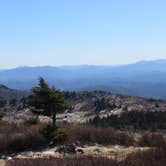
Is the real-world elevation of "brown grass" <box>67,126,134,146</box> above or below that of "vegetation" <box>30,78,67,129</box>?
below

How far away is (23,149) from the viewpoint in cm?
1645

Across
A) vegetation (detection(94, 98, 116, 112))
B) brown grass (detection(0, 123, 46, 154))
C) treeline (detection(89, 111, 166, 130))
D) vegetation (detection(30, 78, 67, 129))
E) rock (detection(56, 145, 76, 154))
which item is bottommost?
vegetation (detection(94, 98, 116, 112))

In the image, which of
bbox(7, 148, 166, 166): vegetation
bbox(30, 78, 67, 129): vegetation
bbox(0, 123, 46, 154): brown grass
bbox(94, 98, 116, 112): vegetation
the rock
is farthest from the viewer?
bbox(94, 98, 116, 112): vegetation

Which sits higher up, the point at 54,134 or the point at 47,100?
the point at 47,100

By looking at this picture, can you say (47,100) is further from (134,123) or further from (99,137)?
(134,123)

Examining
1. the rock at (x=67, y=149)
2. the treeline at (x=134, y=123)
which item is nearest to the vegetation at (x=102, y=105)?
the treeline at (x=134, y=123)

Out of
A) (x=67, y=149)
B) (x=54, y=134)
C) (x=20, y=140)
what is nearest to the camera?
(x=67, y=149)

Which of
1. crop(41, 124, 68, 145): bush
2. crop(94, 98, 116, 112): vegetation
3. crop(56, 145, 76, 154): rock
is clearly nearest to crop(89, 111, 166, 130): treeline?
crop(41, 124, 68, 145): bush

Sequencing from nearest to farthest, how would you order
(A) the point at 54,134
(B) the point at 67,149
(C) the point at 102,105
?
(B) the point at 67,149 → (A) the point at 54,134 → (C) the point at 102,105

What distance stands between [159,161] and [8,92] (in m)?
112

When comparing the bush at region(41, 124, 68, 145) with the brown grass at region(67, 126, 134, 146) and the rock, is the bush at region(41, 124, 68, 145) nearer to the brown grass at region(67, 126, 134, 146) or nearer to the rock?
the brown grass at region(67, 126, 134, 146)

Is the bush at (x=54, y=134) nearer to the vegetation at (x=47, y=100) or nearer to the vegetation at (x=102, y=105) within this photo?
the vegetation at (x=47, y=100)

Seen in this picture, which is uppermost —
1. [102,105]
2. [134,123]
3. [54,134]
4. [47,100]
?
[47,100]

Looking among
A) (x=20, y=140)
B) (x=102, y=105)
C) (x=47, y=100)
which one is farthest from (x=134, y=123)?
(x=102, y=105)
